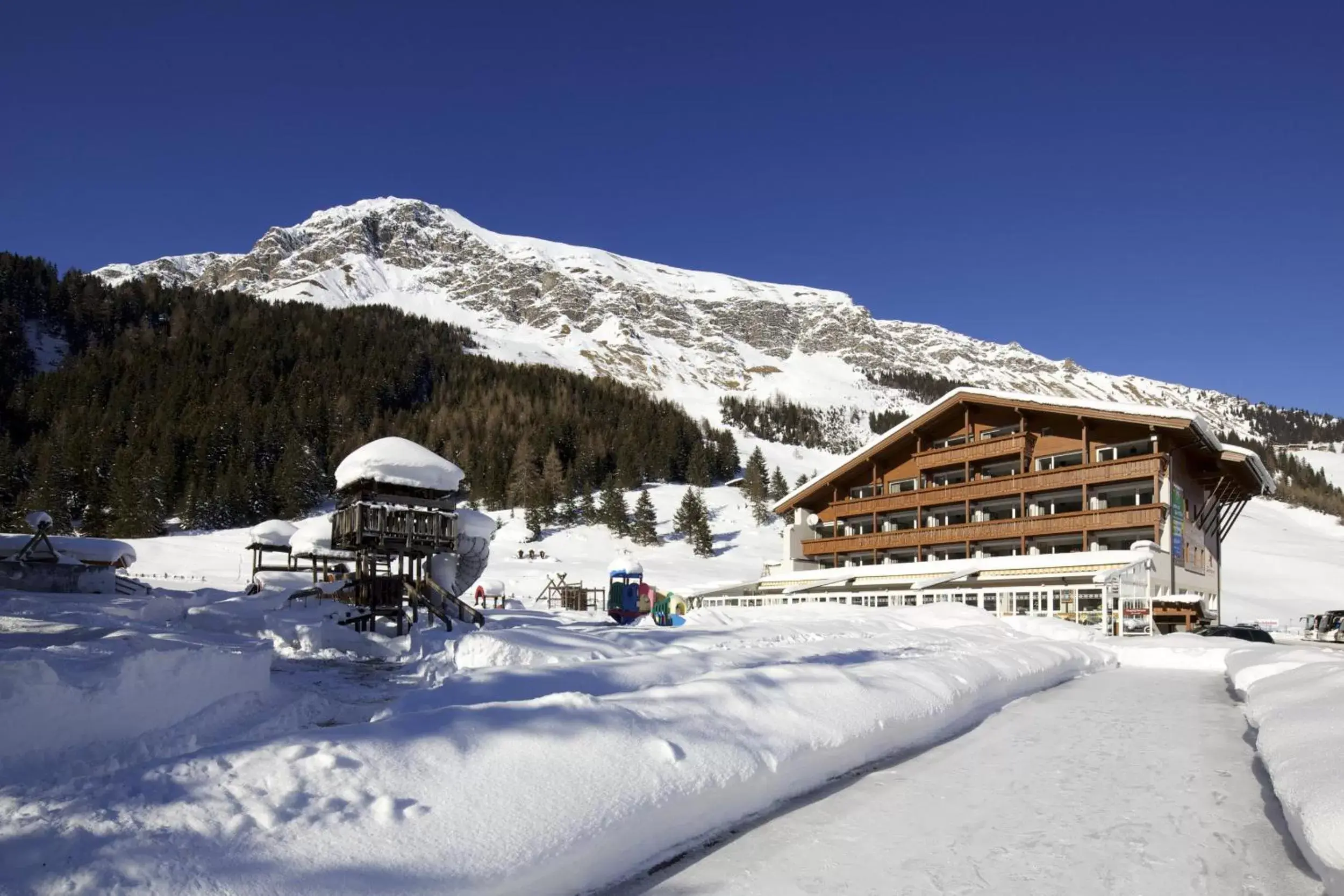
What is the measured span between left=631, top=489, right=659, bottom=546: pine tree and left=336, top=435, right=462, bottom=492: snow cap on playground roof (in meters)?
38.1

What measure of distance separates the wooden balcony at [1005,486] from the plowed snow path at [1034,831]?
26.8 m

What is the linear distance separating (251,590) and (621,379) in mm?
135241

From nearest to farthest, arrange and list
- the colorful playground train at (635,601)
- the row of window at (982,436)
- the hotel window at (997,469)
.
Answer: the colorful playground train at (635,601), the row of window at (982,436), the hotel window at (997,469)

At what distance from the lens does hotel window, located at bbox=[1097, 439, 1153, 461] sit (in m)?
34.1

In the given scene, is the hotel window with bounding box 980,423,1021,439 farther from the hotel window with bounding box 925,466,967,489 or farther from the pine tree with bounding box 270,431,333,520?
the pine tree with bounding box 270,431,333,520

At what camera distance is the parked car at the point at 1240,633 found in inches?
1002

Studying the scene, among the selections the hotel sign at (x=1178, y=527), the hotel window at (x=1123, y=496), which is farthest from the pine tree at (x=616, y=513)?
the hotel sign at (x=1178, y=527)

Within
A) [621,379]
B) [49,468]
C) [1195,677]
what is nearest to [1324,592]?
[1195,677]

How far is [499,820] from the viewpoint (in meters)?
4.24

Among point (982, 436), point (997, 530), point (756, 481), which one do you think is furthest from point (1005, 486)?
point (756, 481)

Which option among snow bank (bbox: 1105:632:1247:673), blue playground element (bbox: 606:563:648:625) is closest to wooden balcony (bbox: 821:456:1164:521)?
snow bank (bbox: 1105:632:1247:673)

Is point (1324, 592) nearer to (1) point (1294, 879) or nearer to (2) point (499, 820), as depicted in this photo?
(1) point (1294, 879)

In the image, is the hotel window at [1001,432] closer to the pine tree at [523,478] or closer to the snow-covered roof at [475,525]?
the snow-covered roof at [475,525]

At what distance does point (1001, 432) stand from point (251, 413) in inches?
2790
